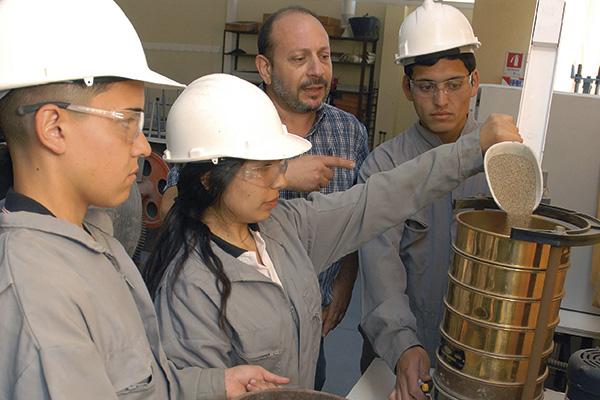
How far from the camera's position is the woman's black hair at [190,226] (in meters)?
1.30

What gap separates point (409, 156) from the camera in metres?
1.82

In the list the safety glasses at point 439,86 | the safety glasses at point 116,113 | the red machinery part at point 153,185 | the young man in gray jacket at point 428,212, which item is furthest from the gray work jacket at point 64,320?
the red machinery part at point 153,185

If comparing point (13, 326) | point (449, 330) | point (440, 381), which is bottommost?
point (440, 381)

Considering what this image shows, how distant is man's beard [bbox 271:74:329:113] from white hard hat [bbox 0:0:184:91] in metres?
1.18

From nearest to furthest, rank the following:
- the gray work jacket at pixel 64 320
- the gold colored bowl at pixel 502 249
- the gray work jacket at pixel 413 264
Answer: the gray work jacket at pixel 64 320 < the gold colored bowl at pixel 502 249 < the gray work jacket at pixel 413 264

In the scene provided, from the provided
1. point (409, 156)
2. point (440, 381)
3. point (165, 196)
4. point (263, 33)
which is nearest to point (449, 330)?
point (440, 381)

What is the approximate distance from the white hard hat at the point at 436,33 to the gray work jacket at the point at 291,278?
1.28 feet

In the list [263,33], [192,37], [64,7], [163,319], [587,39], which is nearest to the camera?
[64,7]

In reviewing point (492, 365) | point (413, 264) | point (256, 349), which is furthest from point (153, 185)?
point (492, 365)

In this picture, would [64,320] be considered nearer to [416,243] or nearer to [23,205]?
[23,205]

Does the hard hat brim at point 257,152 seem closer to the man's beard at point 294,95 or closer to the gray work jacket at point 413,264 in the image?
the gray work jacket at point 413,264

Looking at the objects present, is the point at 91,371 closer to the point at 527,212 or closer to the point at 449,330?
the point at 449,330

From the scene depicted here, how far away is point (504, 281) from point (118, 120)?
64 centimetres

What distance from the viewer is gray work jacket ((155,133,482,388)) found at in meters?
1.25
